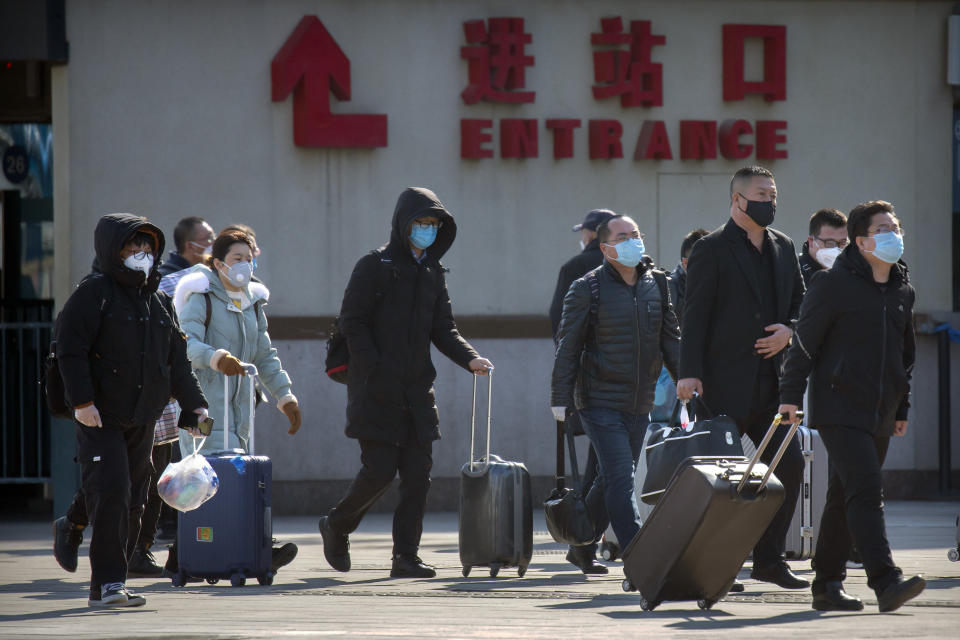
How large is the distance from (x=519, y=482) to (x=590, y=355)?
0.83 meters

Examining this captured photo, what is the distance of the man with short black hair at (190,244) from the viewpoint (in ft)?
36.9

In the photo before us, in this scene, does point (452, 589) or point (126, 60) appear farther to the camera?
point (126, 60)

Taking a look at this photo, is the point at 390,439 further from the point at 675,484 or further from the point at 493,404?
the point at 493,404

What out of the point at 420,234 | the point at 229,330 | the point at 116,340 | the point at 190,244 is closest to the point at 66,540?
the point at 116,340

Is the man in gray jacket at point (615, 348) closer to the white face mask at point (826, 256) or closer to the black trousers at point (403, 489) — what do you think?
the black trousers at point (403, 489)

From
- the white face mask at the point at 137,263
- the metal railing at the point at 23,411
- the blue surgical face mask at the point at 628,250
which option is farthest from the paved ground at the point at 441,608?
the metal railing at the point at 23,411

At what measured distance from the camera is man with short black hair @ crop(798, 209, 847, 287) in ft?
33.3

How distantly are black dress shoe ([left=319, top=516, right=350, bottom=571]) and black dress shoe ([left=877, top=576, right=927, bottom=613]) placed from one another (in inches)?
138

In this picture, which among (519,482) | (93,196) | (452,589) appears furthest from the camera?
(93,196)

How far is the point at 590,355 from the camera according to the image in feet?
30.2

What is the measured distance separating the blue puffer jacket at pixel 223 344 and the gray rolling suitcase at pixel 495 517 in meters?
1.21

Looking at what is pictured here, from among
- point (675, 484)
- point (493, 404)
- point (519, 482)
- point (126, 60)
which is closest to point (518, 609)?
point (675, 484)

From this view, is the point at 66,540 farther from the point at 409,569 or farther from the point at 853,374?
the point at 853,374

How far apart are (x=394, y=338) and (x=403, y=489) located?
86 cm
